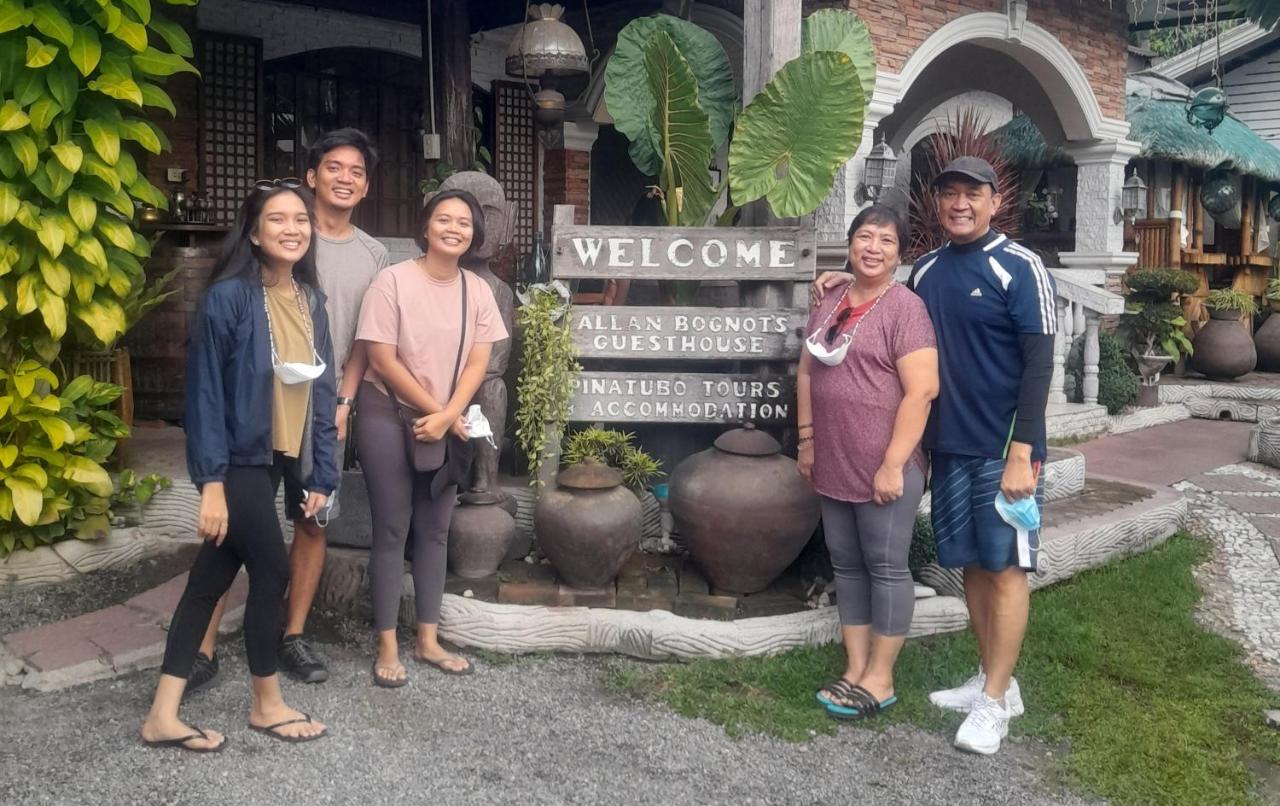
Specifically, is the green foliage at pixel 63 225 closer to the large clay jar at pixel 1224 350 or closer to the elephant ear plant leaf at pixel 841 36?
the elephant ear plant leaf at pixel 841 36

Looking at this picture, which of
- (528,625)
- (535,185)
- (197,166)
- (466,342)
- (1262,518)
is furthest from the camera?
(535,185)

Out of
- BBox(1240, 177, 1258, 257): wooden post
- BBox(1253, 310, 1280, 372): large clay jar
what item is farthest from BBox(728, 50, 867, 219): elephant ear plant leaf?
BBox(1240, 177, 1258, 257): wooden post

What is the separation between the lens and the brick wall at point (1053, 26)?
7.63 m

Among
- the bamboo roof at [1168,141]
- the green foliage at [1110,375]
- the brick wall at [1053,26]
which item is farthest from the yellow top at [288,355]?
the bamboo roof at [1168,141]

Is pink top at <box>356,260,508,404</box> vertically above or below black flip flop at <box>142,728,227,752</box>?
above

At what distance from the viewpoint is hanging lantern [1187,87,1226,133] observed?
32.9 feet

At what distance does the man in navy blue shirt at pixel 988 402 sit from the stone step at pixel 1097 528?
1.14 metres

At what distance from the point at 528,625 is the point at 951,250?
1.90 m

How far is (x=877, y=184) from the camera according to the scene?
27.4 ft

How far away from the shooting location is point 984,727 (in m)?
3.32

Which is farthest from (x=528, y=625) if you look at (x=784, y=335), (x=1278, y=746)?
(x=1278, y=746)

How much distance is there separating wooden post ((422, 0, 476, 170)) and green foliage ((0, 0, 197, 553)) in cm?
287

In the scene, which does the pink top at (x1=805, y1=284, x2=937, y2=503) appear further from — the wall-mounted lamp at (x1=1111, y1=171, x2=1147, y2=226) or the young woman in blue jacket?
the wall-mounted lamp at (x1=1111, y1=171, x2=1147, y2=226)

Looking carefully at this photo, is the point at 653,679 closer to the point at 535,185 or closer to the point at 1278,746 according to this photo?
the point at 1278,746
